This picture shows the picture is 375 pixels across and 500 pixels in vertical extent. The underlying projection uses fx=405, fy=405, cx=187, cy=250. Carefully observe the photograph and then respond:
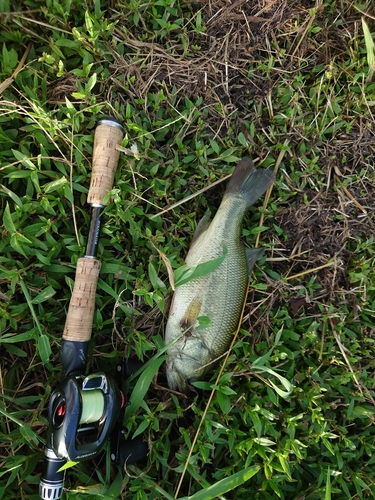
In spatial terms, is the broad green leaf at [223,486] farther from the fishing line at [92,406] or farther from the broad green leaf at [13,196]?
the broad green leaf at [13,196]

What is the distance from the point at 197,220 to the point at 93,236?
0.74 metres

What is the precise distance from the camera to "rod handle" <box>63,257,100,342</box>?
6.59ft

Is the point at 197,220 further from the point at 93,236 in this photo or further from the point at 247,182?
the point at 93,236

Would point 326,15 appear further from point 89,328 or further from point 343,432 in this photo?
point 343,432

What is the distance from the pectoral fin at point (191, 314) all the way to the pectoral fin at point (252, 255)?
0.41 m

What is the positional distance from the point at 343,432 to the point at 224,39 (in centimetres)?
264

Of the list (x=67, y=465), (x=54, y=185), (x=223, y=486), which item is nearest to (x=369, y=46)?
(x=54, y=185)

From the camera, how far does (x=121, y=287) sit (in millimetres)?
2318

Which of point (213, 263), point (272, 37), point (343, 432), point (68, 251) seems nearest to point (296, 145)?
point (272, 37)

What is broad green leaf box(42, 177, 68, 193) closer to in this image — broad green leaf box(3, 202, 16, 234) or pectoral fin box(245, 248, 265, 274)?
broad green leaf box(3, 202, 16, 234)

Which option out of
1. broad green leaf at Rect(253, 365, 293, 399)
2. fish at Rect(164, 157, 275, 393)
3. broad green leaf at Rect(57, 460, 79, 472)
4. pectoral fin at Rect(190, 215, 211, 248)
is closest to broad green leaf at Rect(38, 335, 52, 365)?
broad green leaf at Rect(57, 460, 79, 472)

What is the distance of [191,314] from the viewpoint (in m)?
2.35

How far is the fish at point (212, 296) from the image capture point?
2.36 metres

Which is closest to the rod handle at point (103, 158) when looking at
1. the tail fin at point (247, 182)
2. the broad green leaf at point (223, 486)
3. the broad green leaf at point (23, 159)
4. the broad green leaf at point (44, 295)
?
the broad green leaf at point (23, 159)
